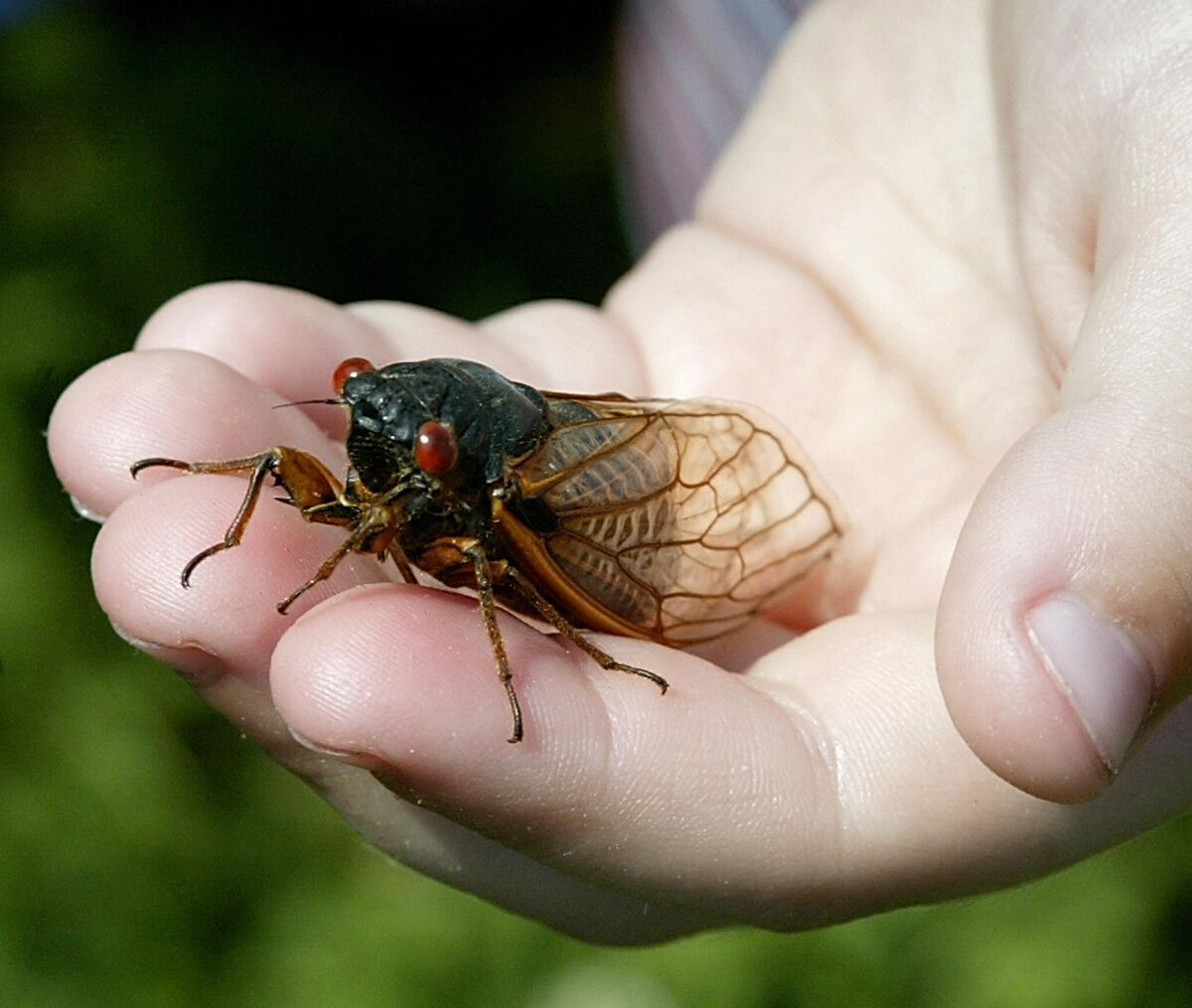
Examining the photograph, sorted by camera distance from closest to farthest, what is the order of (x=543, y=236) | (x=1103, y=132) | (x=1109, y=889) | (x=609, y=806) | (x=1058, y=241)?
(x=609, y=806), (x=1103, y=132), (x=1058, y=241), (x=1109, y=889), (x=543, y=236)

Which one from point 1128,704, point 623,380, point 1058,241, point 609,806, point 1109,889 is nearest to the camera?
point 1128,704

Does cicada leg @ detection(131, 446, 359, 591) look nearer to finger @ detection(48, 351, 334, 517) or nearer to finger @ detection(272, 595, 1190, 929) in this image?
finger @ detection(48, 351, 334, 517)

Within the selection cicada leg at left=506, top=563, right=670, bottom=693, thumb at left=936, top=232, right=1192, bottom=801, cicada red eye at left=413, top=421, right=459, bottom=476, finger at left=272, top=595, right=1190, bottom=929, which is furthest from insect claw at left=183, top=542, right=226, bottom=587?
thumb at left=936, top=232, right=1192, bottom=801

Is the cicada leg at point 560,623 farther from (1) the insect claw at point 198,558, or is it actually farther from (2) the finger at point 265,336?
(2) the finger at point 265,336

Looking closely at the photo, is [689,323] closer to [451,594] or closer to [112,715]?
[451,594]

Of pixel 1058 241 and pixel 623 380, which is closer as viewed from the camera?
pixel 1058 241

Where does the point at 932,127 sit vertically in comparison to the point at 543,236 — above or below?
above

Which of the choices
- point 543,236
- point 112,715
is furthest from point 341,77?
point 112,715

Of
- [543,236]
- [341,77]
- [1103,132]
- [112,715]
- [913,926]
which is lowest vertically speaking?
[112,715]
